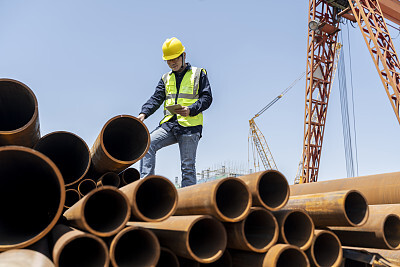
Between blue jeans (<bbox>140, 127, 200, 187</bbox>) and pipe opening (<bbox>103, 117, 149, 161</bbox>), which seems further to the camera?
blue jeans (<bbox>140, 127, 200, 187</bbox>)

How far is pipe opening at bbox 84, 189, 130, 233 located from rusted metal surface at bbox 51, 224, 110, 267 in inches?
3.1

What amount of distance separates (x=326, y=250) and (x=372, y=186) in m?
1.16

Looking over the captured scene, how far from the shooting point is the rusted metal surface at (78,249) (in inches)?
50.3

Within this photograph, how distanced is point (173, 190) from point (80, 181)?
1.17 meters

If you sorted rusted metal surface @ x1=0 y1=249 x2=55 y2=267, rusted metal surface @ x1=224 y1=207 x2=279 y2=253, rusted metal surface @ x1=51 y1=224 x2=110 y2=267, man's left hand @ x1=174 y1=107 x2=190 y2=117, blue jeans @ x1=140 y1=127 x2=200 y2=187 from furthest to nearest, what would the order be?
blue jeans @ x1=140 y1=127 x2=200 y2=187
man's left hand @ x1=174 y1=107 x2=190 y2=117
rusted metal surface @ x1=224 y1=207 x2=279 y2=253
rusted metal surface @ x1=51 y1=224 x2=110 y2=267
rusted metal surface @ x1=0 y1=249 x2=55 y2=267

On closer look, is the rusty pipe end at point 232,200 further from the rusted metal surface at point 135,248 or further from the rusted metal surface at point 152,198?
Answer: the rusted metal surface at point 135,248

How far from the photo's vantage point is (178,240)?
4.98 feet

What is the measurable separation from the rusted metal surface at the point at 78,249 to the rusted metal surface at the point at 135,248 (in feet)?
0.17

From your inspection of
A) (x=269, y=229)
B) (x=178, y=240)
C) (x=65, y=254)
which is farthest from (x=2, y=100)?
(x=269, y=229)

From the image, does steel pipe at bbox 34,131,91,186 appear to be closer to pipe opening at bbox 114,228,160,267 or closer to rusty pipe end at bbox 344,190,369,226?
pipe opening at bbox 114,228,160,267

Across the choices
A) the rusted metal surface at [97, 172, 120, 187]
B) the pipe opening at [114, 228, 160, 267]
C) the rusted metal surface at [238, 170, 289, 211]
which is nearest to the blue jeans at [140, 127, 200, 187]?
the rusted metal surface at [97, 172, 120, 187]

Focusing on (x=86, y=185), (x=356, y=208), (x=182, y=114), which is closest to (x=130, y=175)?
(x=86, y=185)

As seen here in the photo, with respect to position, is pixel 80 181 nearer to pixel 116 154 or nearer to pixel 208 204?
pixel 116 154

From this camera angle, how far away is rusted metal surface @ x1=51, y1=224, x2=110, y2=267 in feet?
4.19
